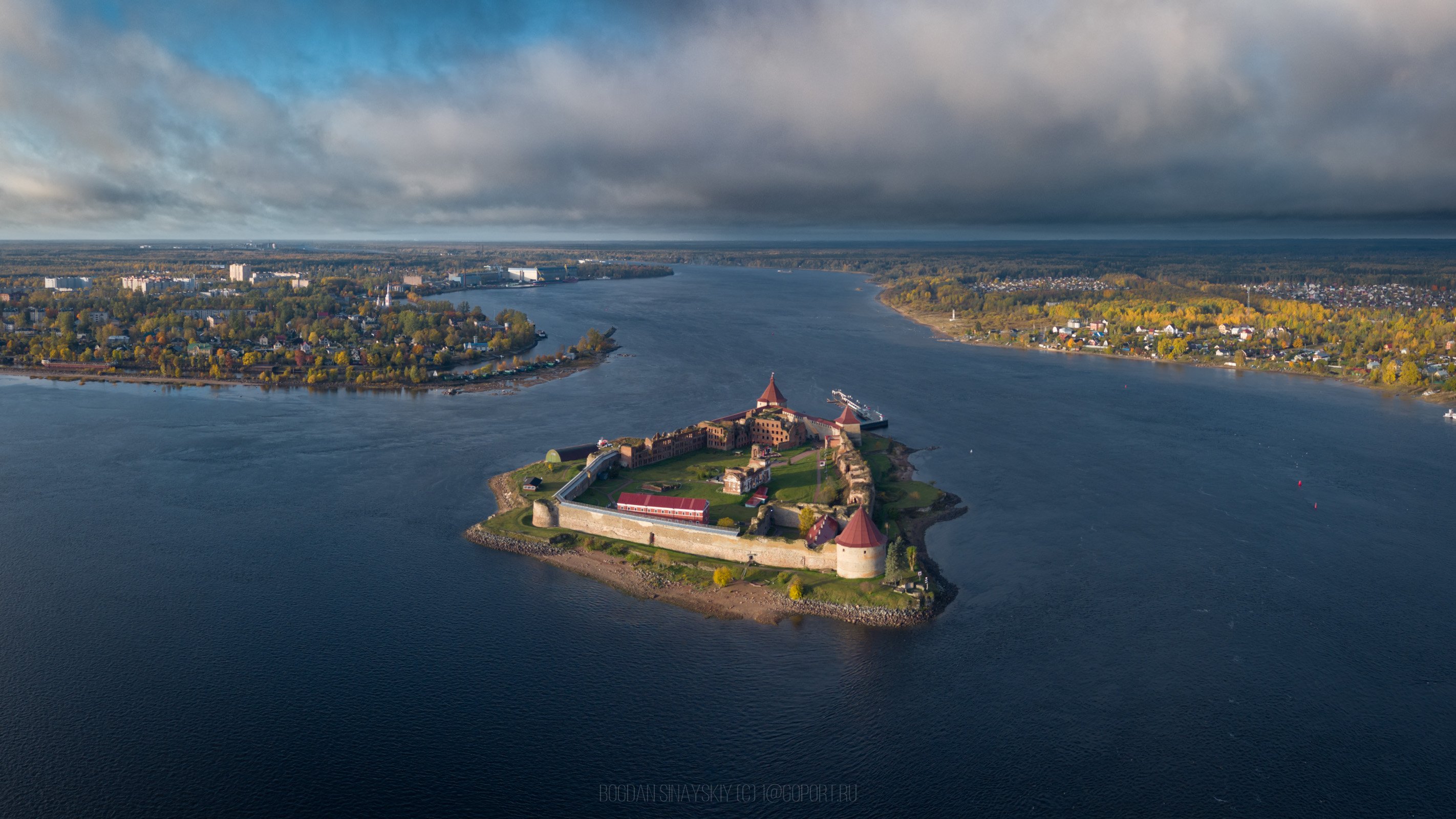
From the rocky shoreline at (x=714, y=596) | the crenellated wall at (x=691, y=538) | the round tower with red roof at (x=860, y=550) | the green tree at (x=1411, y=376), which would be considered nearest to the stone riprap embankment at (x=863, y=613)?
the rocky shoreline at (x=714, y=596)

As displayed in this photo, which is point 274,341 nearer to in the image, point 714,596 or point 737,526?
point 737,526

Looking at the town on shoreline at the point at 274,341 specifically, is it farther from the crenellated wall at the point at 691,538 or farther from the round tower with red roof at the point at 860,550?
the round tower with red roof at the point at 860,550

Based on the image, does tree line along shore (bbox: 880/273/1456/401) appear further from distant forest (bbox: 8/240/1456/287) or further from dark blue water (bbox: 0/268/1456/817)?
dark blue water (bbox: 0/268/1456/817)

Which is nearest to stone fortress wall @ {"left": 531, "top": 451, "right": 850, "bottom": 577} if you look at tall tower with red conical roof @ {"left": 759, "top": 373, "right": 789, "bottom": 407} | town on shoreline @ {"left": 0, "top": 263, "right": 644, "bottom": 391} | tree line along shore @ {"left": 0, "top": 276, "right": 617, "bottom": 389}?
tall tower with red conical roof @ {"left": 759, "top": 373, "right": 789, "bottom": 407}

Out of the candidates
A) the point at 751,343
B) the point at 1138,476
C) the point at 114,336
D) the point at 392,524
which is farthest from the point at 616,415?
the point at 114,336

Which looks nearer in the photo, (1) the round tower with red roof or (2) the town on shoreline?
(1) the round tower with red roof

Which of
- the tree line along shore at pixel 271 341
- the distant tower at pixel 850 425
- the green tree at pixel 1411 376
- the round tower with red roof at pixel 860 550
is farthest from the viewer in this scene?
the tree line along shore at pixel 271 341

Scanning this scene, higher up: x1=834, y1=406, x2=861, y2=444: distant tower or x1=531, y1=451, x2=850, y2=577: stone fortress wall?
x1=834, y1=406, x2=861, y2=444: distant tower
